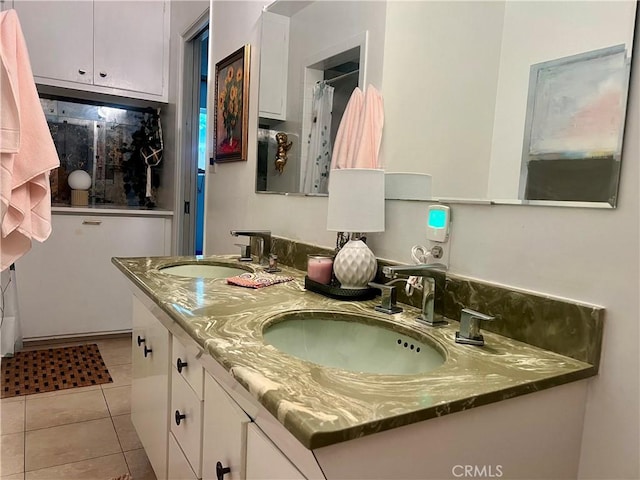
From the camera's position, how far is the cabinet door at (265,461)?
2.19 ft

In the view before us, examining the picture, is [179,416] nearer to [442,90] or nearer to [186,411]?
[186,411]

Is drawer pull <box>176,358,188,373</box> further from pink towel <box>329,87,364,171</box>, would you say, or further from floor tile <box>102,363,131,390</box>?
floor tile <box>102,363,131,390</box>

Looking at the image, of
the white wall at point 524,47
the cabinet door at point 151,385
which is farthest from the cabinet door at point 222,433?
the white wall at point 524,47

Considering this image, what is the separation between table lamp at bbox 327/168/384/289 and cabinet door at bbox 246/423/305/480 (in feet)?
1.85

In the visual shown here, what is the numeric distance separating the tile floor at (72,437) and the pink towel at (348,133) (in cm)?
140

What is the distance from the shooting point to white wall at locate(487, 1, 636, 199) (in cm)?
86

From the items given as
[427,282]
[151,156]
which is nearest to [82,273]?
[151,156]

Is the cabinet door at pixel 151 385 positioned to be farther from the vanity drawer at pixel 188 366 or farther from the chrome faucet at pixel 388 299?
the chrome faucet at pixel 388 299

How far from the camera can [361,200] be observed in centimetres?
125

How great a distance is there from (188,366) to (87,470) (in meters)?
1.04

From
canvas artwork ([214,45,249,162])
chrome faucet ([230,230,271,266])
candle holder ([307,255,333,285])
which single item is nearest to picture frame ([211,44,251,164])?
canvas artwork ([214,45,249,162])

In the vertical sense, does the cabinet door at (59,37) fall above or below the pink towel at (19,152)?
above

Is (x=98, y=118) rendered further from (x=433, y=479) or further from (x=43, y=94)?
(x=433, y=479)

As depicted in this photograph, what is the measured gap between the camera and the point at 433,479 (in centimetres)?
67
